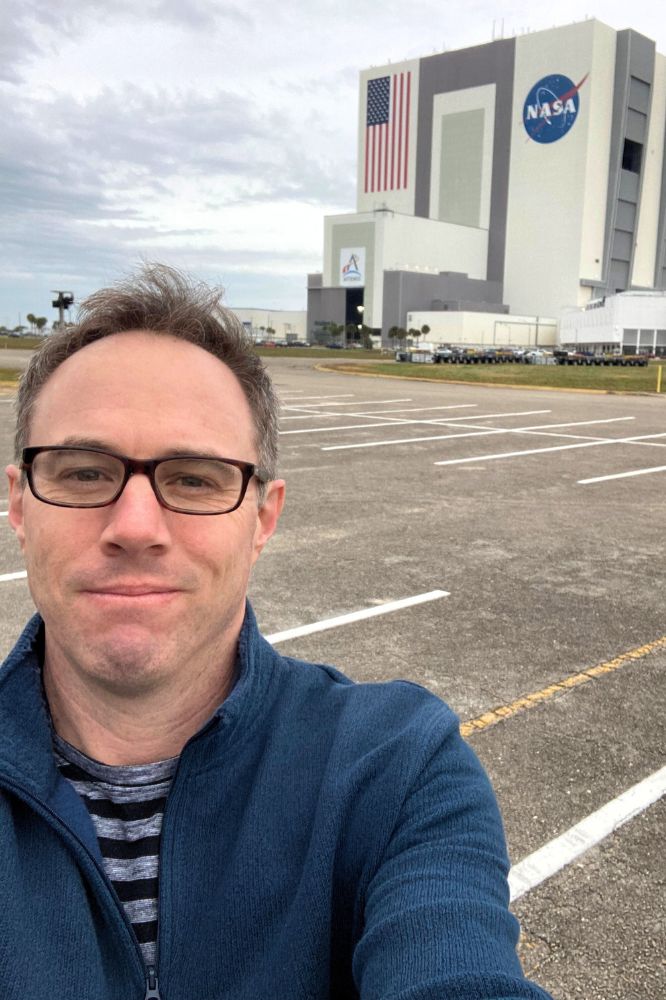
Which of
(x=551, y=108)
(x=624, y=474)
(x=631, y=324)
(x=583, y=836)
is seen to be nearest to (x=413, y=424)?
(x=624, y=474)

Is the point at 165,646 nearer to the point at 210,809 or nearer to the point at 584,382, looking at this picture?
the point at 210,809

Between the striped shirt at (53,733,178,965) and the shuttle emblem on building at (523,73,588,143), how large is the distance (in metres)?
101

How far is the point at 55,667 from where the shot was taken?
5.38 ft

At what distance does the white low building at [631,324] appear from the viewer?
7994 cm

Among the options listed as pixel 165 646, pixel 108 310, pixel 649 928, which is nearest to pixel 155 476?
pixel 165 646

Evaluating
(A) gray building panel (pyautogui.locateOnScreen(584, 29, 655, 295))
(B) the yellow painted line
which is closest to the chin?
(B) the yellow painted line

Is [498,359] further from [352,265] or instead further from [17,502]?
[17,502]

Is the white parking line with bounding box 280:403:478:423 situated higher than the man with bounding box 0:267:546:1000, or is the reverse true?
the man with bounding box 0:267:546:1000

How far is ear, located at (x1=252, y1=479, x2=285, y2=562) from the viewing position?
184cm

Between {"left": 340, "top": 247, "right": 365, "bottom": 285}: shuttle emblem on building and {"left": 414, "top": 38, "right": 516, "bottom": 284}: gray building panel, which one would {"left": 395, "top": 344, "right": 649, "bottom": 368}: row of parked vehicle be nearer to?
{"left": 340, "top": 247, "right": 365, "bottom": 285}: shuttle emblem on building

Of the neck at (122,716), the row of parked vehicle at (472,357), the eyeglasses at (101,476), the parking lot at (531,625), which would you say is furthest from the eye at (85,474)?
the row of parked vehicle at (472,357)

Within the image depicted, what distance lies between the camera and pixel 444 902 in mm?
1279

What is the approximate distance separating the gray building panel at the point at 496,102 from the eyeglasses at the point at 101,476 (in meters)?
106

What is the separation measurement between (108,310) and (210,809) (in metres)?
1.06
